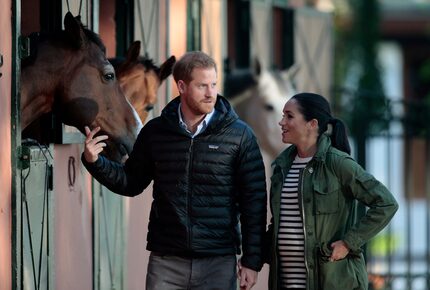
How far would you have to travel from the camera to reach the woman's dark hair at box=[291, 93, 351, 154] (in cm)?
643

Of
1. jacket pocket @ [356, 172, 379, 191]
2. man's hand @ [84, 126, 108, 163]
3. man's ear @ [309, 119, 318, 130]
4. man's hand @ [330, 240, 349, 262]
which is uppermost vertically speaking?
man's ear @ [309, 119, 318, 130]

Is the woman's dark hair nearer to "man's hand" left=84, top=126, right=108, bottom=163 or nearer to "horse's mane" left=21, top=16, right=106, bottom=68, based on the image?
"man's hand" left=84, top=126, right=108, bottom=163

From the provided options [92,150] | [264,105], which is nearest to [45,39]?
Result: [92,150]

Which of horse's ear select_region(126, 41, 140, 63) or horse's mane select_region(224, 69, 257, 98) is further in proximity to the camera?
horse's mane select_region(224, 69, 257, 98)

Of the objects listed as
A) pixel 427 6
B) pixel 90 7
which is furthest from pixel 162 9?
pixel 427 6

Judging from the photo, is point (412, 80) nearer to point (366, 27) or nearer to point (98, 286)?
point (366, 27)

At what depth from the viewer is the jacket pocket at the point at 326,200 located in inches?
247

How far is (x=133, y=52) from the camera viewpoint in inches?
323

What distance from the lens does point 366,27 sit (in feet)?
91.3

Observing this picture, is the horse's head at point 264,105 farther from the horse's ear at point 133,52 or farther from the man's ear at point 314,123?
the man's ear at point 314,123

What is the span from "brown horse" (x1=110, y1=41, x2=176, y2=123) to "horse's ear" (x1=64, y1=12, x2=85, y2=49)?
136cm

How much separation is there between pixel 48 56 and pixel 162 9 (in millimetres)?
3381

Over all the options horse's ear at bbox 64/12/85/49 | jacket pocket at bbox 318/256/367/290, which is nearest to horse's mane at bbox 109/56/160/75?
horse's ear at bbox 64/12/85/49

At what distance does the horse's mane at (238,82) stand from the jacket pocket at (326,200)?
6.70 m
